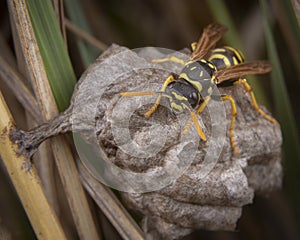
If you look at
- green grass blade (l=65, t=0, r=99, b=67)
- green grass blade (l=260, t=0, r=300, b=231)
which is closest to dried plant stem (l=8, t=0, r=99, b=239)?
green grass blade (l=65, t=0, r=99, b=67)

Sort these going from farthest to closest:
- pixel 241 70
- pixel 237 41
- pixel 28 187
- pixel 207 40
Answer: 1. pixel 237 41
2. pixel 207 40
3. pixel 241 70
4. pixel 28 187

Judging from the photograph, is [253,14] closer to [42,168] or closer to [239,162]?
[239,162]

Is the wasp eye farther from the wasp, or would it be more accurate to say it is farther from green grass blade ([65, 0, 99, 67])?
green grass blade ([65, 0, 99, 67])

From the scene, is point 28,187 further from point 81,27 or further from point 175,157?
point 81,27

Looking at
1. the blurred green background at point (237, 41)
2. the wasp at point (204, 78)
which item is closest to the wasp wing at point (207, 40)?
the wasp at point (204, 78)

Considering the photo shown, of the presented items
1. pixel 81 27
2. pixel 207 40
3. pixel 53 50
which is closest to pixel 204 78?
pixel 207 40

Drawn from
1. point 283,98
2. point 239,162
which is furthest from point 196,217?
point 283,98

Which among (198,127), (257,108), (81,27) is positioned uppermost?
(81,27)
